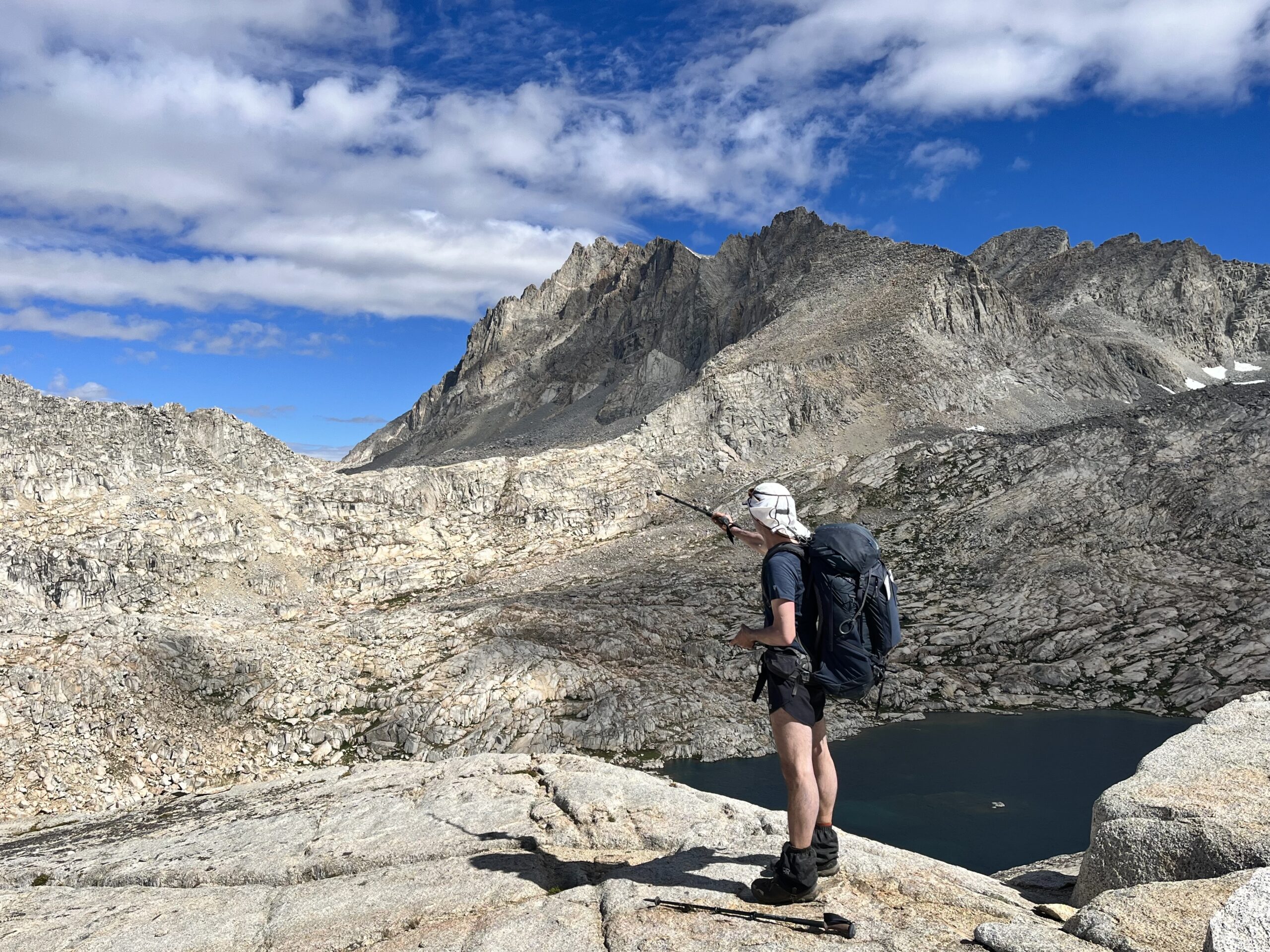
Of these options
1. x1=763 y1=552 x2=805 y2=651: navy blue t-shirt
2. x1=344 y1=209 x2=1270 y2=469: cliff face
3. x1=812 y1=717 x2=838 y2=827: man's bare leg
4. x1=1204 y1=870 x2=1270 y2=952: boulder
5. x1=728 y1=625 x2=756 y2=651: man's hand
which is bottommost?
x1=1204 y1=870 x2=1270 y2=952: boulder

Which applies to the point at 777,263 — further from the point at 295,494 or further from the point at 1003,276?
the point at 295,494

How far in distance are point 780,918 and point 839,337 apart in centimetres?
7769

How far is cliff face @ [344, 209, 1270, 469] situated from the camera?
244ft

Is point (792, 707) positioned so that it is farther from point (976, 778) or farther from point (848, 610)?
point (976, 778)

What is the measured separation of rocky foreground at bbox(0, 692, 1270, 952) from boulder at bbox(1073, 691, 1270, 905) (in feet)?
0.07

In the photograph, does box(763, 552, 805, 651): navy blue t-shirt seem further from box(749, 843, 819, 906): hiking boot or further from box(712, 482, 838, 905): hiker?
box(749, 843, 819, 906): hiking boot

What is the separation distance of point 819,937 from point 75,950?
7.57 metres

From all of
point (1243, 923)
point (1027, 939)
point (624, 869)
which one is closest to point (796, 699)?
point (1027, 939)

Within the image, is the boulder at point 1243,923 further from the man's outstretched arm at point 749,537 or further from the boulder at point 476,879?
the man's outstretched arm at point 749,537

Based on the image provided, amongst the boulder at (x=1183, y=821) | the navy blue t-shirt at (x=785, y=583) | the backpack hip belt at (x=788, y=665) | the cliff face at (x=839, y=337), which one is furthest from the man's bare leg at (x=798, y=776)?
the cliff face at (x=839, y=337)

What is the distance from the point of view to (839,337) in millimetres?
80812

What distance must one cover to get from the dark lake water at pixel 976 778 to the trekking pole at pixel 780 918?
17.9m

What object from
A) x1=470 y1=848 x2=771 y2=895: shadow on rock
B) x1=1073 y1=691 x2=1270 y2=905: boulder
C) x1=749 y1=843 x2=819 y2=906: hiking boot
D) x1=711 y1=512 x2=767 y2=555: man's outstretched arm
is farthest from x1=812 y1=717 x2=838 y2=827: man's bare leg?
x1=1073 y1=691 x2=1270 y2=905: boulder

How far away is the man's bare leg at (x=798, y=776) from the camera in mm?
7809
